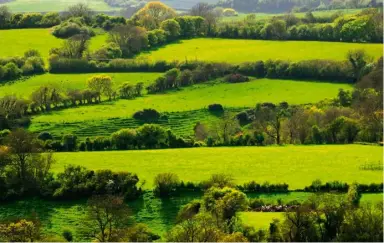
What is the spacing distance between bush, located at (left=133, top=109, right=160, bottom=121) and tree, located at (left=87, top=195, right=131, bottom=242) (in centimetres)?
3370

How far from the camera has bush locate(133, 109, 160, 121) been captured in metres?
81.8

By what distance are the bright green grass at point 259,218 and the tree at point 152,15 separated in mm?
87585

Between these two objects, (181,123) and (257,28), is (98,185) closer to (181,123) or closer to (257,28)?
(181,123)

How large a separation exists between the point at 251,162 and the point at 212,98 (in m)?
28.9

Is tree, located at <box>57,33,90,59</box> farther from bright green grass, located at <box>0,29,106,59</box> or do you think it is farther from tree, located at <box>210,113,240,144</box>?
tree, located at <box>210,113,240,144</box>

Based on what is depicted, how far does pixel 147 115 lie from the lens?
82125mm

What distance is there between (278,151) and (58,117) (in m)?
28.7

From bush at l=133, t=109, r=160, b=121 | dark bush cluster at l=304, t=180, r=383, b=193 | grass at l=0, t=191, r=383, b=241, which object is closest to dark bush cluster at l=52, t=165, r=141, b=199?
grass at l=0, t=191, r=383, b=241

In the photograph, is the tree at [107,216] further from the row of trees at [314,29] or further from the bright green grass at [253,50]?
the row of trees at [314,29]

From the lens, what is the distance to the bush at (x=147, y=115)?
268 feet

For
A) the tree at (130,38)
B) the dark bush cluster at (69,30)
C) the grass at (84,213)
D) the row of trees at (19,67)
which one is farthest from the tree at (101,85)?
the grass at (84,213)

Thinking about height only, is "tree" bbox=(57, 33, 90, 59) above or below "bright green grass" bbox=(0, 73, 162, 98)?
above

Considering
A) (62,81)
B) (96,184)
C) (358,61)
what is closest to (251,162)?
(96,184)

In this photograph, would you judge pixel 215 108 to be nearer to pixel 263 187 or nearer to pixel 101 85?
pixel 101 85
